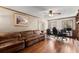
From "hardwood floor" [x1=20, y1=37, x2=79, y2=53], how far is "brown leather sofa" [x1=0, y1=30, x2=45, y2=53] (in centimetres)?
13

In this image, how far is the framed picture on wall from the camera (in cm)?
232

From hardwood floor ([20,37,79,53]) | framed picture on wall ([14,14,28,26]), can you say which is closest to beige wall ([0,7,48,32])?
framed picture on wall ([14,14,28,26])

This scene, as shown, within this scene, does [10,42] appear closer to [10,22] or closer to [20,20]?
[10,22]

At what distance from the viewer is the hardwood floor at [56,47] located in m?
2.29

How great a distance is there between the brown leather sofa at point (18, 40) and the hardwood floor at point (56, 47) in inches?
5.1

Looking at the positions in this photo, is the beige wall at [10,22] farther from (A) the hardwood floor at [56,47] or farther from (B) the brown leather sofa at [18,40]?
(A) the hardwood floor at [56,47]

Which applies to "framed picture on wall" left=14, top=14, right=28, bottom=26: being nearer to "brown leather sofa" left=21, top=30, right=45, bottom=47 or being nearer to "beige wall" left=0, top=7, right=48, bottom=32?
"beige wall" left=0, top=7, right=48, bottom=32

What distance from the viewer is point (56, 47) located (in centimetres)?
234

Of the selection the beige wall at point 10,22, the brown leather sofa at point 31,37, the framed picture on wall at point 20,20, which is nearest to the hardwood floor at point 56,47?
the brown leather sofa at point 31,37

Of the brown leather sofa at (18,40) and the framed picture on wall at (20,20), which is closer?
the brown leather sofa at (18,40)

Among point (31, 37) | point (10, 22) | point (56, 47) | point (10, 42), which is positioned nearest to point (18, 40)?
point (10, 42)

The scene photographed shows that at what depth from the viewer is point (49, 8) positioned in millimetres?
2369

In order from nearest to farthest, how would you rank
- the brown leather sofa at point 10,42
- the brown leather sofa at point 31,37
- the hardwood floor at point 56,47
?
the brown leather sofa at point 10,42 → the hardwood floor at point 56,47 → the brown leather sofa at point 31,37

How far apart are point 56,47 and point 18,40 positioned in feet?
3.07
